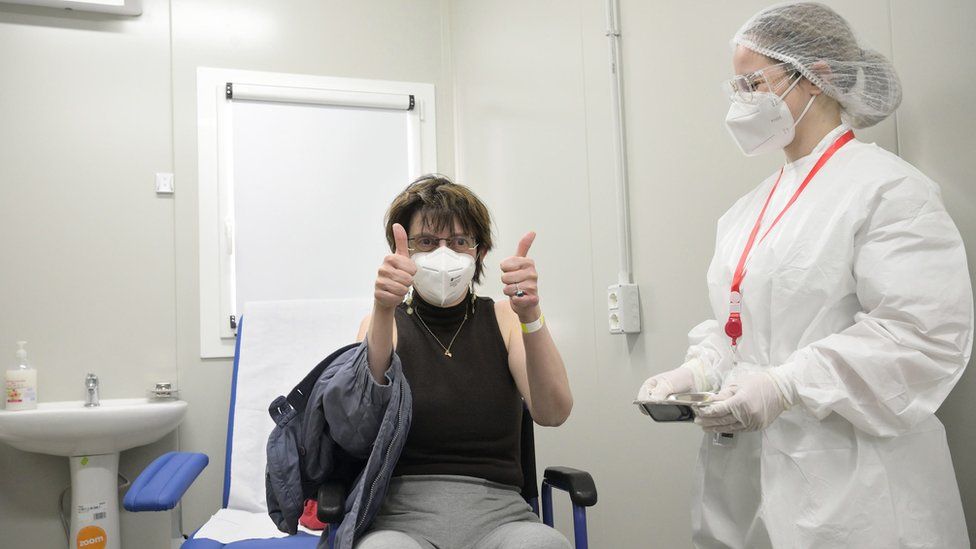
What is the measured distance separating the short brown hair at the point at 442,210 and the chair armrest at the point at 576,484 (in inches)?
17.3

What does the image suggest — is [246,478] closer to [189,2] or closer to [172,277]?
[172,277]

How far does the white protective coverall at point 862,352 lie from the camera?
1036 mm

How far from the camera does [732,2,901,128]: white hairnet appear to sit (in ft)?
3.94

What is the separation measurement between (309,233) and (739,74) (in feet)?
7.42

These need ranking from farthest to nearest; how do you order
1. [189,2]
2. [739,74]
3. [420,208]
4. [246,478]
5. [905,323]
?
[189,2]
[246,478]
[420,208]
[739,74]
[905,323]

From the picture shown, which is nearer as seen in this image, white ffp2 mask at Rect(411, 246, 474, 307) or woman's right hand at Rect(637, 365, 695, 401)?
woman's right hand at Rect(637, 365, 695, 401)

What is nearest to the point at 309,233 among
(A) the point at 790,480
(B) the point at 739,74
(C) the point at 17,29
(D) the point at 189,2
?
(D) the point at 189,2

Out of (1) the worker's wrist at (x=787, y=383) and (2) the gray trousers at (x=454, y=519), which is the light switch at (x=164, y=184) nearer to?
(2) the gray trousers at (x=454, y=519)

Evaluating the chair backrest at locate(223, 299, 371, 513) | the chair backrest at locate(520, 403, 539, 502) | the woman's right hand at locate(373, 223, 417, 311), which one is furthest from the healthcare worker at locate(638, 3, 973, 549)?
the chair backrest at locate(223, 299, 371, 513)

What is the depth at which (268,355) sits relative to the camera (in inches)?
107

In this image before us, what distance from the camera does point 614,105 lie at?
205cm

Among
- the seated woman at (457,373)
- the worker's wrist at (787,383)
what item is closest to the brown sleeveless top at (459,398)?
the seated woman at (457,373)

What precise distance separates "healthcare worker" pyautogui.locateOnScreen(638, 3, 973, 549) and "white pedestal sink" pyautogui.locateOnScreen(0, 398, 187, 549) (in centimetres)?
200

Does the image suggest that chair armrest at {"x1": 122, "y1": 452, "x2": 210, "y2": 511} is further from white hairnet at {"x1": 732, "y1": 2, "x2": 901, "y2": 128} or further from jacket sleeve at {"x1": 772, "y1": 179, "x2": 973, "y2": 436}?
white hairnet at {"x1": 732, "y1": 2, "x2": 901, "y2": 128}
